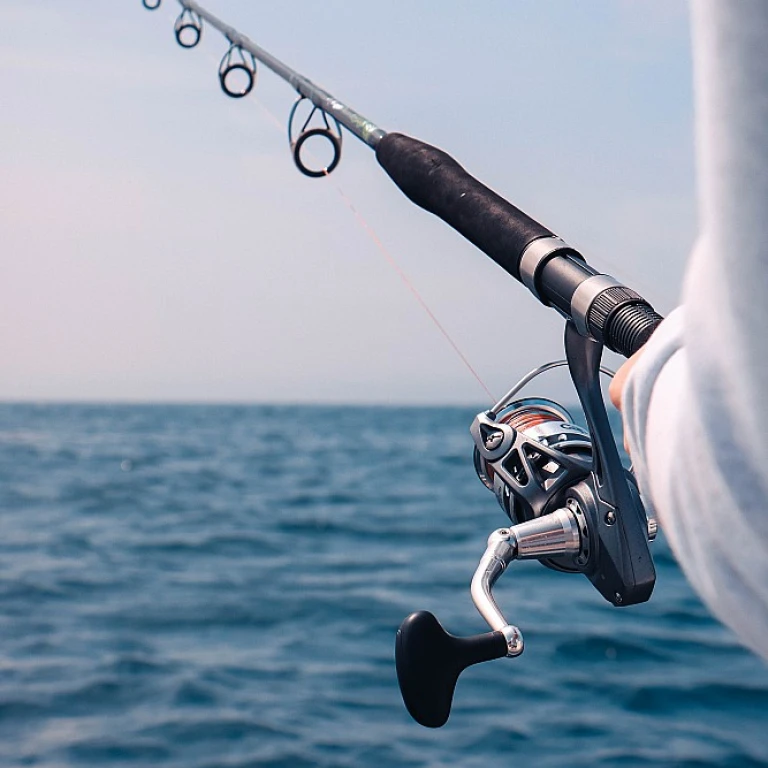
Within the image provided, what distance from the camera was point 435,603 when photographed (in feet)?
24.5

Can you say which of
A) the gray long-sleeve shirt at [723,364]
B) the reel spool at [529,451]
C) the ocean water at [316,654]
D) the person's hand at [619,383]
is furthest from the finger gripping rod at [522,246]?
the ocean water at [316,654]

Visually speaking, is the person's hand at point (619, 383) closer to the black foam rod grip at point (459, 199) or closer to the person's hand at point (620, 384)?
the person's hand at point (620, 384)

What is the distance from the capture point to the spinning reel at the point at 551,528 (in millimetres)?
1096

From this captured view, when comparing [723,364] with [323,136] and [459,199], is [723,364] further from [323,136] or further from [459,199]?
[323,136]

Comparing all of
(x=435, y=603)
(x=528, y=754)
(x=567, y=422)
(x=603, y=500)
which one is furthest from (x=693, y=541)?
(x=435, y=603)

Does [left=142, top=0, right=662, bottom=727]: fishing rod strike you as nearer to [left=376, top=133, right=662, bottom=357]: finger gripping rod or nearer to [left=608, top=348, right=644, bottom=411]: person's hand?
[left=376, top=133, right=662, bottom=357]: finger gripping rod

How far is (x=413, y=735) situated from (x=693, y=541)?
460 cm

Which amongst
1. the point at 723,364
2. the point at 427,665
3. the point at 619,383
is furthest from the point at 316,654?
the point at 723,364

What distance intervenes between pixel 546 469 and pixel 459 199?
487mm

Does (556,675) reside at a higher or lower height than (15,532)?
higher

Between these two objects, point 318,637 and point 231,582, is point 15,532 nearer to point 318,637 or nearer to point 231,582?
point 231,582

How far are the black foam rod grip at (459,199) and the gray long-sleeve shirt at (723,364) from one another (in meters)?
0.79

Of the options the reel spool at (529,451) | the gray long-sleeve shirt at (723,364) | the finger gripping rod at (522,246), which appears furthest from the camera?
the reel spool at (529,451)

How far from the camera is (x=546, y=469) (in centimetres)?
145
